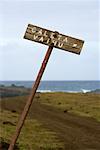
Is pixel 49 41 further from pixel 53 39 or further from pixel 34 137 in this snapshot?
pixel 34 137

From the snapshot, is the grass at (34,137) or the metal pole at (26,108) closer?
the metal pole at (26,108)

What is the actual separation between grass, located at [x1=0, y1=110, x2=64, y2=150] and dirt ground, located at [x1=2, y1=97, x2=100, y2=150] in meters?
0.44

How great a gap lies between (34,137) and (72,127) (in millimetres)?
5457

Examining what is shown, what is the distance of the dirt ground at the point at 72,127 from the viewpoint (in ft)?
67.7

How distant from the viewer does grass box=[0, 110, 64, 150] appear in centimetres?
1925

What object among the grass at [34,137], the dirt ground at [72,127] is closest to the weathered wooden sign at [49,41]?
the grass at [34,137]

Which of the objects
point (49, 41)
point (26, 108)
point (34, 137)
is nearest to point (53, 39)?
point (49, 41)

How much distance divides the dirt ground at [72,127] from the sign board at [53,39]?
8.47m

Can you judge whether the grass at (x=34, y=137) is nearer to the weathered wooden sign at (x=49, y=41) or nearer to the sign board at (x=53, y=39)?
the weathered wooden sign at (x=49, y=41)

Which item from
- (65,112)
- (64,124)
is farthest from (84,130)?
(65,112)

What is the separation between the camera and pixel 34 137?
21781 millimetres

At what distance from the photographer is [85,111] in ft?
124

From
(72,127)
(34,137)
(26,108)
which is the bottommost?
(72,127)

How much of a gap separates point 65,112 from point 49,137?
14.4 meters
